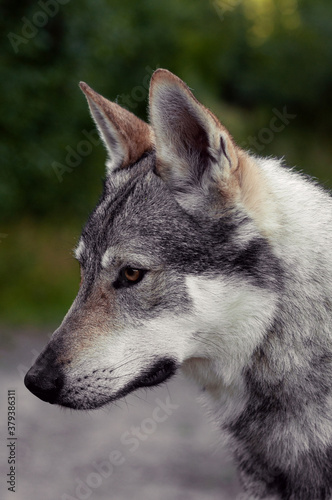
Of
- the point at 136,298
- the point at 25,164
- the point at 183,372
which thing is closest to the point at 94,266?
the point at 136,298

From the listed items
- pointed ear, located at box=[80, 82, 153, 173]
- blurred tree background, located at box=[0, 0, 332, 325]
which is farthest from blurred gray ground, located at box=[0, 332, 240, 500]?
pointed ear, located at box=[80, 82, 153, 173]

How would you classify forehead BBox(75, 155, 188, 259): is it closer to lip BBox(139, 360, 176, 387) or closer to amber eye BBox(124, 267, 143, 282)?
amber eye BBox(124, 267, 143, 282)

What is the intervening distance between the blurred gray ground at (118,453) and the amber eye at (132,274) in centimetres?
253

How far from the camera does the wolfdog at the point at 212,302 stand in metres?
3.46

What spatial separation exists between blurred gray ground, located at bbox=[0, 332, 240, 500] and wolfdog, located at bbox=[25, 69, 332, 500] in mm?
2318

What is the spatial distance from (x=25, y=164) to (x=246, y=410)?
7469 millimetres

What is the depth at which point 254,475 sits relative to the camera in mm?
3863

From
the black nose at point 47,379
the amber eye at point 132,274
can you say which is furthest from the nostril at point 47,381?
the amber eye at point 132,274

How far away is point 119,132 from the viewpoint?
4.15m

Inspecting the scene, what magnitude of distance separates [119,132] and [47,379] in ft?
5.30

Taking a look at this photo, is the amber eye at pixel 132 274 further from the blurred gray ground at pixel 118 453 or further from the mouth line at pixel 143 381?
the blurred gray ground at pixel 118 453

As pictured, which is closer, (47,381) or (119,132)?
(47,381)

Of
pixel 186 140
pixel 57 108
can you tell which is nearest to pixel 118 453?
pixel 186 140

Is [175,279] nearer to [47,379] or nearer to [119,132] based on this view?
[47,379]
